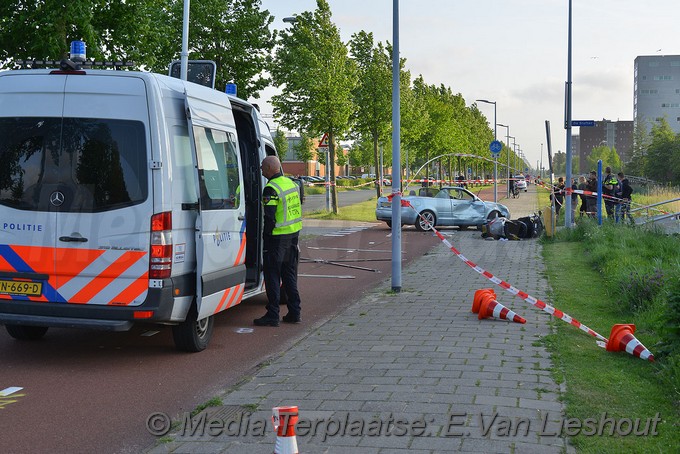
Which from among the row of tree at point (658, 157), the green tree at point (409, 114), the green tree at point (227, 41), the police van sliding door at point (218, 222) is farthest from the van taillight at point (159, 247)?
the row of tree at point (658, 157)

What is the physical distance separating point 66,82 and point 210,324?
2.74 meters

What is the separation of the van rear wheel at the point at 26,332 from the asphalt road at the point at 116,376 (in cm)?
8

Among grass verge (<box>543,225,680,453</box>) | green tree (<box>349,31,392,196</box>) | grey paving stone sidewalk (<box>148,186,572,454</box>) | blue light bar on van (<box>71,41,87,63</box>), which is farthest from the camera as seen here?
green tree (<box>349,31,392,196</box>)

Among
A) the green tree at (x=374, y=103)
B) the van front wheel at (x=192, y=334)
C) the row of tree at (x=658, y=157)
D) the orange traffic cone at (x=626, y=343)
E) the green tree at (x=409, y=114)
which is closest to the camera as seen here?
the orange traffic cone at (x=626, y=343)

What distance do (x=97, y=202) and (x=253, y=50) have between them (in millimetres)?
19545

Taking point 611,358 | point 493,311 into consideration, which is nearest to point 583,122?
point 493,311

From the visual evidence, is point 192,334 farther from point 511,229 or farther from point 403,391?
point 511,229

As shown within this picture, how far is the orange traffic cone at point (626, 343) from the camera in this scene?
704 centimetres

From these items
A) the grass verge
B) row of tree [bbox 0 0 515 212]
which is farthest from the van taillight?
row of tree [bbox 0 0 515 212]

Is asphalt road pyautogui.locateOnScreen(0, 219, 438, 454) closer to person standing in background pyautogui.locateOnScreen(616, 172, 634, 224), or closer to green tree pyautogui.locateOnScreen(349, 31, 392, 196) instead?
person standing in background pyautogui.locateOnScreen(616, 172, 634, 224)

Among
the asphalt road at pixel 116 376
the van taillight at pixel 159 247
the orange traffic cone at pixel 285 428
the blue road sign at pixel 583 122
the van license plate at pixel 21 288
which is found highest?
the blue road sign at pixel 583 122

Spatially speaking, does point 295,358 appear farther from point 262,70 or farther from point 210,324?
point 262,70

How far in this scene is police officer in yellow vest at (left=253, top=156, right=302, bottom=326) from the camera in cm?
896

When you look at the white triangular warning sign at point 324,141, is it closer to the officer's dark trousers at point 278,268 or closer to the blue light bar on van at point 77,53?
the officer's dark trousers at point 278,268
